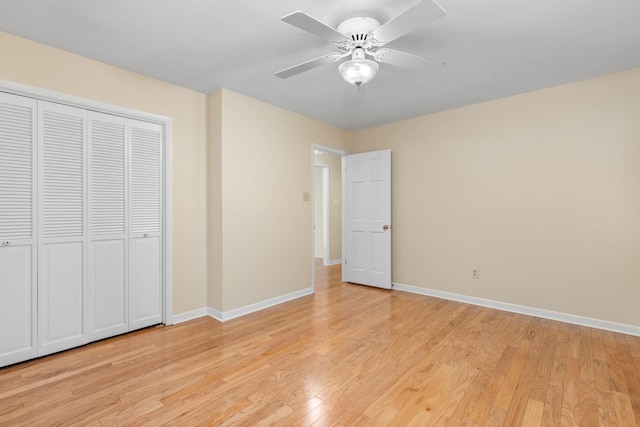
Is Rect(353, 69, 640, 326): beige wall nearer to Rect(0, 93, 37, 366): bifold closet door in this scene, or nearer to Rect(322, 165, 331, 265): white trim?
Rect(322, 165, 331, 265): white trim

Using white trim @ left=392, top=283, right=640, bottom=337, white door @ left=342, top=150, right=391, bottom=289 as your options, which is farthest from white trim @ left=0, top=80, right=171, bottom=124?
white trim @ left=392, top=283, right=640, bottom=337

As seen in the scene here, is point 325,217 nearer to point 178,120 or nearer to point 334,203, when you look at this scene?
point 334,203

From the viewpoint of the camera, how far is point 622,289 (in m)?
2.90

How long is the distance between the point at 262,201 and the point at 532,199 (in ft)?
10.2

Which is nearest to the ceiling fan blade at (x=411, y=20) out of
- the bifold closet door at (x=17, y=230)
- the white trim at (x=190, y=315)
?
the bifold closet door at (x=17, y=230)

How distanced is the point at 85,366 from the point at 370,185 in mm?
3848

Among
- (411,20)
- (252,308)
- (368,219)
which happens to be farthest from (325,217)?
(411,20)

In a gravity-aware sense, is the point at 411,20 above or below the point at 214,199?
above

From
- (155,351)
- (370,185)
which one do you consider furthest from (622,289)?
(155,351)

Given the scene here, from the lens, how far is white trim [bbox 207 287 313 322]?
3.28 m

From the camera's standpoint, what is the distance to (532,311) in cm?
336

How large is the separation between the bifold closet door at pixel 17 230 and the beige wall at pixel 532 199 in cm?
406

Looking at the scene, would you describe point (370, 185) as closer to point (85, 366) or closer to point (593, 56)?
point (593, 56)

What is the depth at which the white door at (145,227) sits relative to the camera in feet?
9.68
